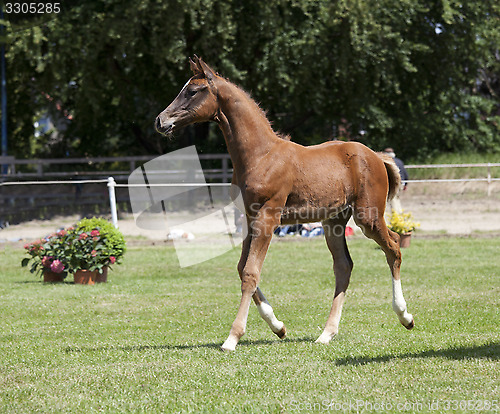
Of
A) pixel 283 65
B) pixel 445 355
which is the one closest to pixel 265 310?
pixel 445 355

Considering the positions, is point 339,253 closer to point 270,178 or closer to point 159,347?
point 270,178

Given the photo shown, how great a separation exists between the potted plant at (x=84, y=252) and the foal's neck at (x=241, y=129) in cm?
535

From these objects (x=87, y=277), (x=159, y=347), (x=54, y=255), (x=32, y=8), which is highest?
(x=32, y=8)

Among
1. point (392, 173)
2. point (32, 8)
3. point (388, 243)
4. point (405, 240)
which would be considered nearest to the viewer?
point (388, 243)

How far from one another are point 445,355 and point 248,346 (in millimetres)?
1756

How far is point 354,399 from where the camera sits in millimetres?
4637

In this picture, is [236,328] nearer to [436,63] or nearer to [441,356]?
[441,356]

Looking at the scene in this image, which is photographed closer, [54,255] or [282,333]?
[282,333]

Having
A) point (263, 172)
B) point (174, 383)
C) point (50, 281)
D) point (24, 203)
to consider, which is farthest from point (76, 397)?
point (24, 203)

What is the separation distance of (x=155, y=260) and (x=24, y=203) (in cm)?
735

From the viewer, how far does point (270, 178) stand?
20.7 ft

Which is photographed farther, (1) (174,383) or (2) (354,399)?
(1) (174,383)

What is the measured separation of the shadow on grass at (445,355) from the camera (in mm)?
5730

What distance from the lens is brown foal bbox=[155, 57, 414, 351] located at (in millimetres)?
6281
